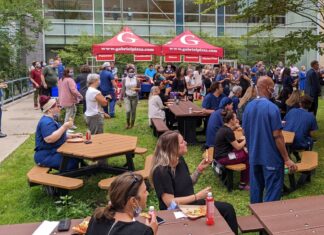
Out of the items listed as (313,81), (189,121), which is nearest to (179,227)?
(189,121)

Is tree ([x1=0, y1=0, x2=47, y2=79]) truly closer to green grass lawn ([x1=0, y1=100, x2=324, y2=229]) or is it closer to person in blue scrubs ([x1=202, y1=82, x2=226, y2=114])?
green grass lawn ([x1=0, y1=100, x2=324, y2=229])

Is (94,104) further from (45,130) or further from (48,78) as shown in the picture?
(48,78)

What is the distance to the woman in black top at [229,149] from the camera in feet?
22.2

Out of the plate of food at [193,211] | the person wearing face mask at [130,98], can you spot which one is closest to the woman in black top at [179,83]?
the person wearing face mask at [130,98]

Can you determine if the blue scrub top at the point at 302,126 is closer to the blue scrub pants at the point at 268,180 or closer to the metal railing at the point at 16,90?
the blue scrub pants at the point at 268,180

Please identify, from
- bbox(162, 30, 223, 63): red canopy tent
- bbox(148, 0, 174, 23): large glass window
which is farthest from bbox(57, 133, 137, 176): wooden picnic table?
bbox(148, 0, 174, 23): large glass window

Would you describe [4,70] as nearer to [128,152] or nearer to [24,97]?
[24,97]

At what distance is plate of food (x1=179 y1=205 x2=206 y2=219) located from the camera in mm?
3635

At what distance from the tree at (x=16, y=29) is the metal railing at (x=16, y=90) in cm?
42

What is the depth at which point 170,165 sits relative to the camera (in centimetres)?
420

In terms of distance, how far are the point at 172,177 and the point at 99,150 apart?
101 inches

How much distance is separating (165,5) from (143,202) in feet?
107

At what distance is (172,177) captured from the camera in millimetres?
4184

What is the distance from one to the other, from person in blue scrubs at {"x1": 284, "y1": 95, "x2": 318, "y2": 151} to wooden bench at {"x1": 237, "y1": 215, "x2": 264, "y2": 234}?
11.5 ft
